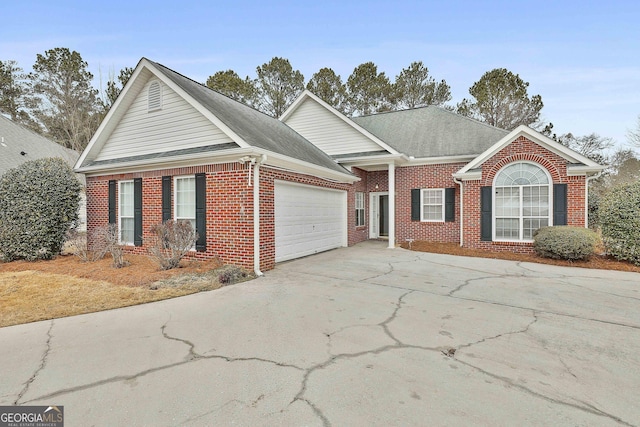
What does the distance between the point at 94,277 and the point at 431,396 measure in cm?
753

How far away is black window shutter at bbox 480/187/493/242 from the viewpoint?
10.7 m

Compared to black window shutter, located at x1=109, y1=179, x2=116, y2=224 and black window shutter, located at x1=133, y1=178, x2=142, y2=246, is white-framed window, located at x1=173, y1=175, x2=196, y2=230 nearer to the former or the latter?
black window shutter, located at x1=133, y1=178, x2=142, y2=246

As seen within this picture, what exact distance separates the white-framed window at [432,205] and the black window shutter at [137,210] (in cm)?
1064

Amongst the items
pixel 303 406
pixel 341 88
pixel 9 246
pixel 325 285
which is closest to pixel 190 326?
pixel 303 406

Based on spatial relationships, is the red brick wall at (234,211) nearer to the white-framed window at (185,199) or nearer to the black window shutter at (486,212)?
the white-framed window at (185,199)

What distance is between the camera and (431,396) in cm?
259

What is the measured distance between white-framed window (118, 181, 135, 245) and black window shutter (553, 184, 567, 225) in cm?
1355


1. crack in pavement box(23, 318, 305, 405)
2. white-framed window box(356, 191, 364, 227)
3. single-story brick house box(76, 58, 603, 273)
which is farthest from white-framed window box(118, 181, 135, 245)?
white-framed window box(356, 191, 364, 227)

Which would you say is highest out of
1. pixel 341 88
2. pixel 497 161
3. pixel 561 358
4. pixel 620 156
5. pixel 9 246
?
pixel 341 88

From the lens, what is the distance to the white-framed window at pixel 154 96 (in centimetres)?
905

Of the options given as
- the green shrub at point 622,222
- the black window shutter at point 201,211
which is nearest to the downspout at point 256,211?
the black window shutter at point 201,211

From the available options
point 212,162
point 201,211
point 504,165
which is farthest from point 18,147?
point 504,165

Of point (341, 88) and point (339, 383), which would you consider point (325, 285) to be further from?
point (341, 88)

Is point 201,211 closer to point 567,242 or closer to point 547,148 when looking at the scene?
point 567,242
